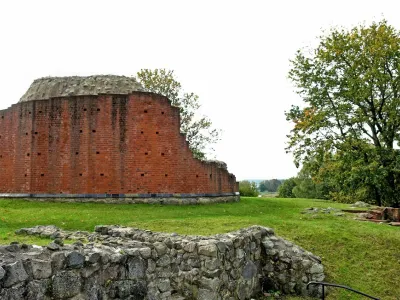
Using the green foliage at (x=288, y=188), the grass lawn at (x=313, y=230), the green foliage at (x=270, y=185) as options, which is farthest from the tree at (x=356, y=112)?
the green foliage at (x=270, y=185)

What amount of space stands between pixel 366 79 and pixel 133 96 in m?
13.1

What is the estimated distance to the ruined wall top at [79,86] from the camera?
21.8 meters

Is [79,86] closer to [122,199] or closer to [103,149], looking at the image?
[103,149]

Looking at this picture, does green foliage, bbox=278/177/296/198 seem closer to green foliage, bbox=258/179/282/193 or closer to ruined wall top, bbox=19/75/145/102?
ruined wall top, bbox=19/75/145/102

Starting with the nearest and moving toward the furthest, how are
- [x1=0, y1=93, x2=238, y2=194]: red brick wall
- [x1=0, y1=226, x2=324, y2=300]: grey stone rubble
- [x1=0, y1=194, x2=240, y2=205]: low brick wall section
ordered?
[x1=0, y1=226, x2=324, y2=300]: grey stone rubble
[x1=0, y1=194, x2=240, y2=205]: low brick wall section
[x1=0, y1=93, x2=238, y2=194]: red brick wall

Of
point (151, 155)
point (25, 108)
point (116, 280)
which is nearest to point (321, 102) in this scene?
point (151, 155)

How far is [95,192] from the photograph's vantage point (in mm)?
17969

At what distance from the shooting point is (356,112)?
24375 mm

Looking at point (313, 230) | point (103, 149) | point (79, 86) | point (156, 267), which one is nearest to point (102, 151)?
point (103, 149)

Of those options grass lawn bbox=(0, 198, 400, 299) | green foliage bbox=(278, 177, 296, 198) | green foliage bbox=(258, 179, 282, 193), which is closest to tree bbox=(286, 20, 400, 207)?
grass lawn bbox=(0, 198, 400, 299)

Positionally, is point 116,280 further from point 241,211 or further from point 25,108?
point 25,108

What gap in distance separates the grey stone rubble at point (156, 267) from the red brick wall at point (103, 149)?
8.62 m

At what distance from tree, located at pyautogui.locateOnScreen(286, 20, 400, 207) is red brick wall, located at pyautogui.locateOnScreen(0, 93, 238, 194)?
9.34 meters

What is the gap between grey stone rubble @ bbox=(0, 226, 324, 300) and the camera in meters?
4.98
